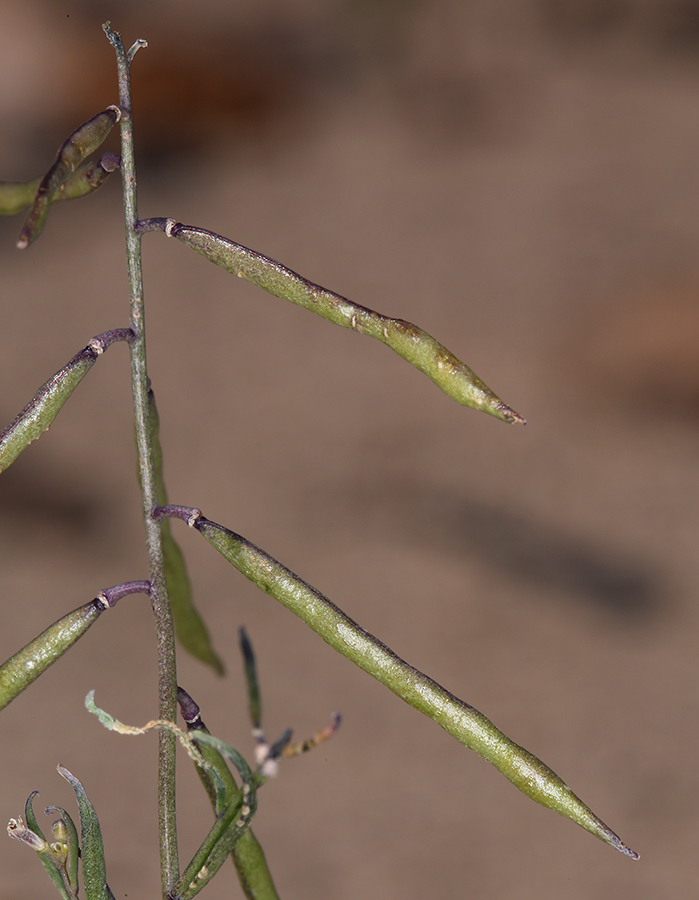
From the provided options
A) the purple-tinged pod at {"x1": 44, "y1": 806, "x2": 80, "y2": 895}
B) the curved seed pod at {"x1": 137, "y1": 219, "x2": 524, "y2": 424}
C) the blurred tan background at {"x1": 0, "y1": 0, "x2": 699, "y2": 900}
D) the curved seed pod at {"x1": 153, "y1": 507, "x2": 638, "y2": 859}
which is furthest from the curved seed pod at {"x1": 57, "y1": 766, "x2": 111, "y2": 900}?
the blurred tan background at {"x1": 0, "y1": 0, "x2": 699, "y2": 900}

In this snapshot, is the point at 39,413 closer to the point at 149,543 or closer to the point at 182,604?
the point at 149,543

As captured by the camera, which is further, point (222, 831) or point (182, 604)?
point (182, 604)

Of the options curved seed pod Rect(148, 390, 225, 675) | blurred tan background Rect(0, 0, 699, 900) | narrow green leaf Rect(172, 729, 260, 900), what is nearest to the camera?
narrow green leaf Rect(172, 729, 260, 900)

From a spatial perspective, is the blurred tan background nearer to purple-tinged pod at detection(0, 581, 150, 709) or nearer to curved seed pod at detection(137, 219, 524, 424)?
purple-tinged pod at detection(0, 581, 150, 709)

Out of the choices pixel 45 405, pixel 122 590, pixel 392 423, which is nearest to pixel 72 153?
pixel 45 405

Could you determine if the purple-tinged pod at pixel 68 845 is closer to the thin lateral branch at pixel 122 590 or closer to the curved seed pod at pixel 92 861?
the curved seed pod at pixel 92 861

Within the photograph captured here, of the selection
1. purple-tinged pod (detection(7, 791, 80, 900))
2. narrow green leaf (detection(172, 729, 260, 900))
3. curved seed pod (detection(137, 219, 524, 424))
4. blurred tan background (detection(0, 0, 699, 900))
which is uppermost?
blurred tan background (detection(0, 0, 699, 900))
